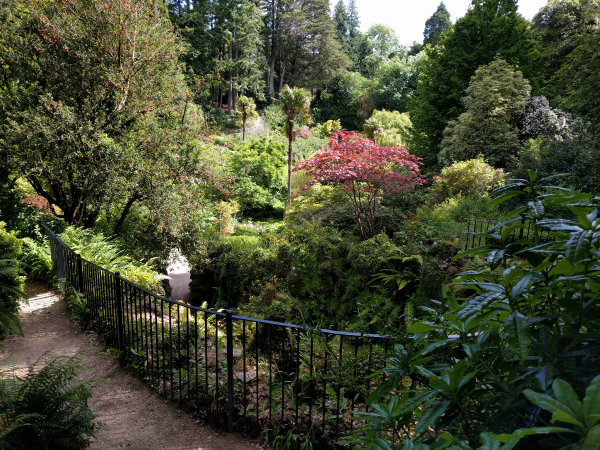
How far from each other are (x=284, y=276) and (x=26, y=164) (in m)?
6.03

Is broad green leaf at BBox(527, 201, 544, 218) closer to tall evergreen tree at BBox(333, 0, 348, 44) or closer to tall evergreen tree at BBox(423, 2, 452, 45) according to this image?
tall evergreen tree at BBox(423, 2, 452, 45)

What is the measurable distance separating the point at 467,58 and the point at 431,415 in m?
18.3

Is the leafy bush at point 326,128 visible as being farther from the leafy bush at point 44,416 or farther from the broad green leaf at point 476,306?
the broad green leaf at point 476,306

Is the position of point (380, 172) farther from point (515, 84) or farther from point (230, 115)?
point (230, 115)

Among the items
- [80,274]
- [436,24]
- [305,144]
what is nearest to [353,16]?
[436,24]

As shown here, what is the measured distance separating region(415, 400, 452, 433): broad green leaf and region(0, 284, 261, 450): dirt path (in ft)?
8.82

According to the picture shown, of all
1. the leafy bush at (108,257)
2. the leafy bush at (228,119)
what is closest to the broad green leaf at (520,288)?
the leafy bush at (108,257)

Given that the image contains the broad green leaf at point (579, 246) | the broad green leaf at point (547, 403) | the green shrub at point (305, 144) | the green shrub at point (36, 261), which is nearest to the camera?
the broad green leaf at point (547, 403)

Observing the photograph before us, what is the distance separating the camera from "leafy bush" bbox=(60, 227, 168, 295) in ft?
23.8

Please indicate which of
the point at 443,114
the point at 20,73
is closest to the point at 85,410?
the point at 20,73

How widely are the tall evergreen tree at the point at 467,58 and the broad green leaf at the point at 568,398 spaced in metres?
16.7

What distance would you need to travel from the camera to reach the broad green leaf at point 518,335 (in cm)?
101

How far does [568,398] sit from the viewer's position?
85 cm

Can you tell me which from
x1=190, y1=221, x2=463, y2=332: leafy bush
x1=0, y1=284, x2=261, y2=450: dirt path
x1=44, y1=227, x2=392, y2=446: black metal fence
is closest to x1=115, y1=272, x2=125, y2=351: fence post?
x1=44, y1=227, x2=392, y2=446: black metal fence
